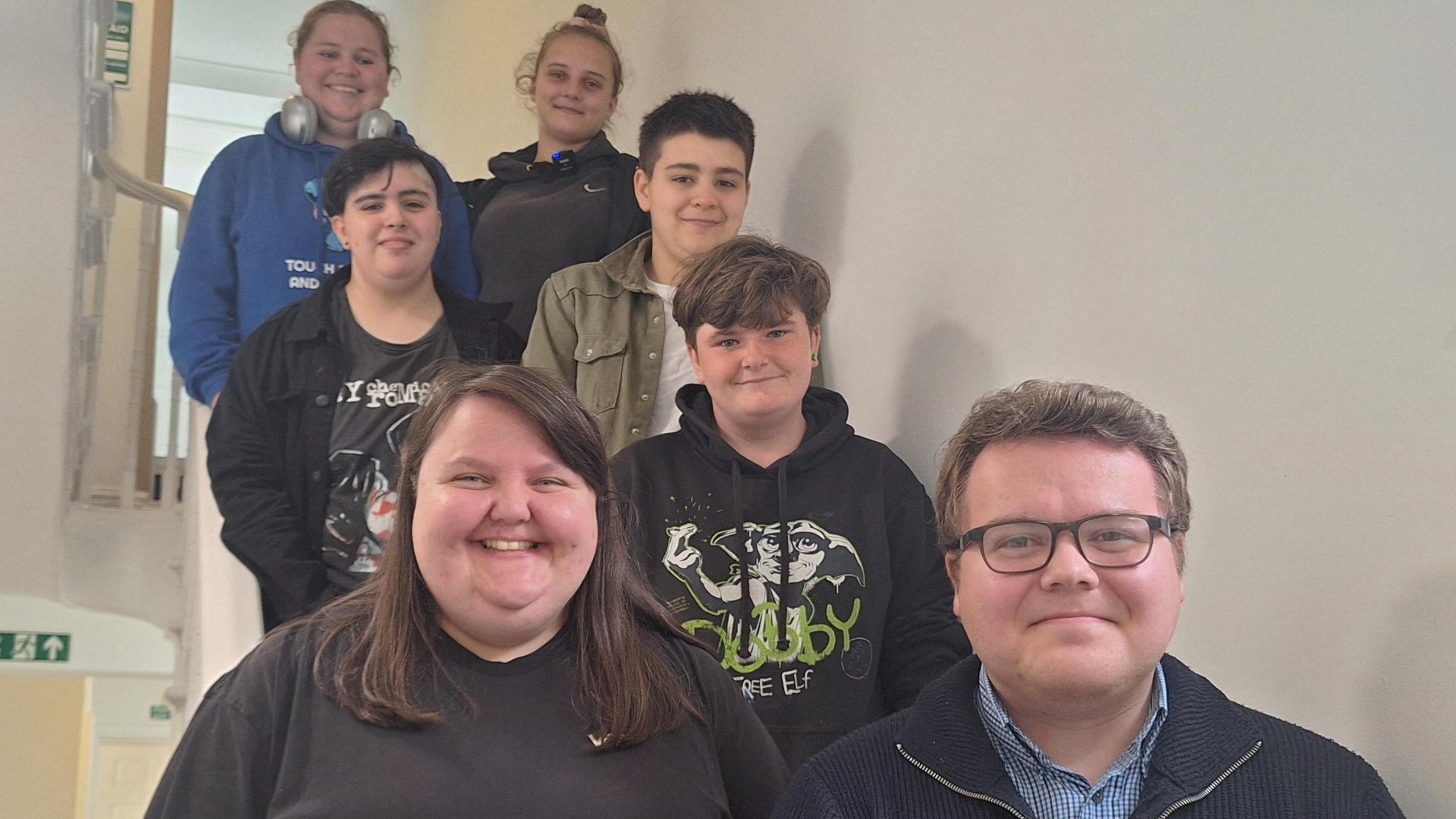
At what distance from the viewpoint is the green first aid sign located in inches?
200

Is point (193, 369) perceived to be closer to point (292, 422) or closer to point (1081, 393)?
point (292, 422)

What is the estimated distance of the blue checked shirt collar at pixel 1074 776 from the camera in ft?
4.56

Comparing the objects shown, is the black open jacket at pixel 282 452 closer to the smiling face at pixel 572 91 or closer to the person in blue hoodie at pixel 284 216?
the person in blue hoodie at pixel 284 216

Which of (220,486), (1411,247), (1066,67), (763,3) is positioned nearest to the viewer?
(1411,247)

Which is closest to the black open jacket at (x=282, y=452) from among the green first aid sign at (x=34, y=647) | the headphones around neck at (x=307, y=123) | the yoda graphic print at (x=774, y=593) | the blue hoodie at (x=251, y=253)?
the blue hoodie at (x=251, y=253)

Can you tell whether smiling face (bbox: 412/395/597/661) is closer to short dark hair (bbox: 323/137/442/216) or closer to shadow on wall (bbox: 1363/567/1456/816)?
shadow on wall (bbox: 1363/567/1456/816)

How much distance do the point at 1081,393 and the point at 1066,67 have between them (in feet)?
3.20

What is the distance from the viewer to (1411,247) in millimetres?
1579

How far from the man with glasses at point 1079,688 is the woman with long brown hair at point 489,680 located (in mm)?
200

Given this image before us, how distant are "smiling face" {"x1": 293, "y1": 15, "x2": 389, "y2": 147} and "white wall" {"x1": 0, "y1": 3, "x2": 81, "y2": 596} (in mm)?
1057

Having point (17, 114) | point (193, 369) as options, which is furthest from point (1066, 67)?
point (17, 114)

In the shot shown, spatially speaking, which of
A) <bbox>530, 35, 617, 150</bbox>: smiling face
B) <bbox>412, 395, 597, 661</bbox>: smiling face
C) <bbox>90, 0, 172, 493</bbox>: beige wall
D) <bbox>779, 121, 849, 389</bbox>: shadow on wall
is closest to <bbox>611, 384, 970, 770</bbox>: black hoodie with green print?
<bbox>412, 395, 597, 661</bbox>: smiling face

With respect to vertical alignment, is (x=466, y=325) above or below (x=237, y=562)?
above

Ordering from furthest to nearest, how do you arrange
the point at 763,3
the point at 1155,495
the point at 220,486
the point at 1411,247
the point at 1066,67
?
the point at 763,3, the point at 220,486, the point at 1066,67, the point at 1411,247, the point at 1155,495
